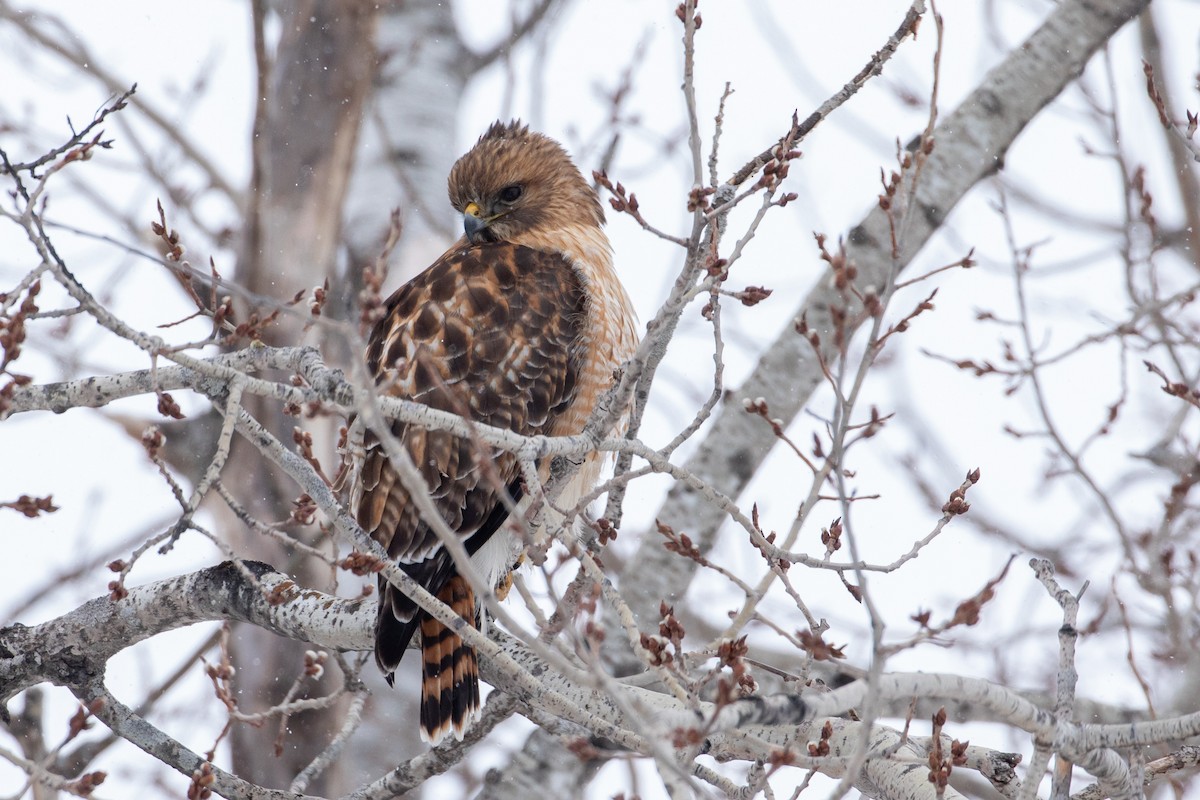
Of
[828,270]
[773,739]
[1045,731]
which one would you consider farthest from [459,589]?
[828,270]

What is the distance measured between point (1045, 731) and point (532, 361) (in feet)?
6.24

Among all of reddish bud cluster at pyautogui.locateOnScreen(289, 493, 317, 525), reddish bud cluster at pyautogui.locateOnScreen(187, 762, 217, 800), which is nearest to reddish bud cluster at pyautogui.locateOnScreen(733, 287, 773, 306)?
reddish bud cluster at pyautogui.locateOnScreen(289, 493, 317, 525)

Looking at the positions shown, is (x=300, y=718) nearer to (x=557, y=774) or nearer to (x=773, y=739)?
(x=557, y=774)

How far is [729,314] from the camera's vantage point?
31.0 feet

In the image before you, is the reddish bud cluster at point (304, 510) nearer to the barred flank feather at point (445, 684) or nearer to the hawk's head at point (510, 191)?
the barred flank feather at point (445, 684)

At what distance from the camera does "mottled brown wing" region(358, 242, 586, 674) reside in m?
3.42

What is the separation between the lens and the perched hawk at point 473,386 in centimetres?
331

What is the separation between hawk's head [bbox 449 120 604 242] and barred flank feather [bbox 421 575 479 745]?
5.15ft

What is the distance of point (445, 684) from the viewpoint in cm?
329

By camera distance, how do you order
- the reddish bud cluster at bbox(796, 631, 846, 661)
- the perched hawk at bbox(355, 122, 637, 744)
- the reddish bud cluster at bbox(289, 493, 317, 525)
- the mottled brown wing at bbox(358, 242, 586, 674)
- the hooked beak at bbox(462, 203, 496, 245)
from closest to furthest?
the reddish bud cluster at bbox(796, 631, 846, 661) < the reddish bud cluster at bbox(289, 493, 317, 525) < the perched hawk at bbox(355, 122, 637, 744) < the mottled brown wing at bbox(358, 242, 586, 674) < the hooked beak at bbox(462, 203, 496, 245)

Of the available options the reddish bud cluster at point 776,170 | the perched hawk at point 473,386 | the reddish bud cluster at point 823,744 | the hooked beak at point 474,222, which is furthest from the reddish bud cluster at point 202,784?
the hooked beak at point 474,222

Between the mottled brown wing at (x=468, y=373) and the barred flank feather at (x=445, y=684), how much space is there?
131 mm

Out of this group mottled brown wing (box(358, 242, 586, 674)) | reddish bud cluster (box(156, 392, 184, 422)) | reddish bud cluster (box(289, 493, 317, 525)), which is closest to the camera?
reddish bud cluster (box(156, 392, 184, 422))

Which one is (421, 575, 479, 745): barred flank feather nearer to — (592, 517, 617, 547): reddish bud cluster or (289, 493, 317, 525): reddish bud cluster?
(289, 493, 317, 525): reddish bud cluster
